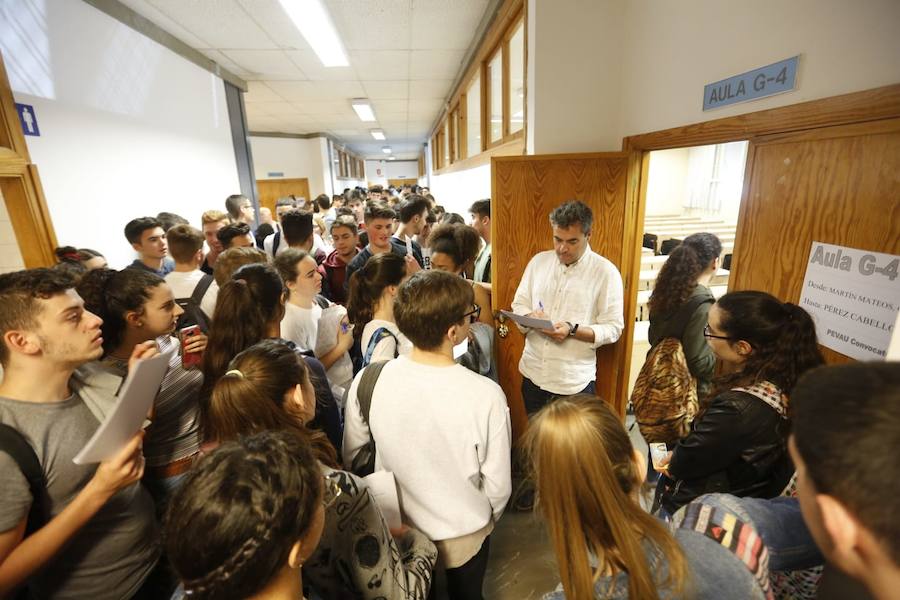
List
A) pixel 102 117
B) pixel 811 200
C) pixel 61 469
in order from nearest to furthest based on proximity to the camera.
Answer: pixel 61 469 → pixel 811 200 → pixel 102 117

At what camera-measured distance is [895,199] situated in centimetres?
120

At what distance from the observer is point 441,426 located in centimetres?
123

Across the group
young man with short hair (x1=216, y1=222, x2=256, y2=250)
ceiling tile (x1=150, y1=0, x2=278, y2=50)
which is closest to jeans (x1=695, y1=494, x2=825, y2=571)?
young man with short hair (x1=216, y1=222, x2=256, y2=250)

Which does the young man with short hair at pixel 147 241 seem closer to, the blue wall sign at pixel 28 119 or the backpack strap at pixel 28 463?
the blue wall sign at pixel 28 119

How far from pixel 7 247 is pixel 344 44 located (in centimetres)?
348

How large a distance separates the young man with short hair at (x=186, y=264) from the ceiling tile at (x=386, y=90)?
452 centimetres

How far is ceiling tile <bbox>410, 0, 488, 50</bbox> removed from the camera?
342 cm

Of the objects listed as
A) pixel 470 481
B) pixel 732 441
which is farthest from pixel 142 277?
pixel 732 441

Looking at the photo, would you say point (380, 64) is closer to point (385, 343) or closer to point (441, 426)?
point (385, 343)

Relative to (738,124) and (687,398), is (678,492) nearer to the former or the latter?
(687,398)

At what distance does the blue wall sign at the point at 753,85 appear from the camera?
1464 millimetres

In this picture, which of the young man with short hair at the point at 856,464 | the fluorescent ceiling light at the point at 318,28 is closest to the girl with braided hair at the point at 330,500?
the young man with short hair at the point at 856,464

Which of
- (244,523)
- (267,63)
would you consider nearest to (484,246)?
(244,523)

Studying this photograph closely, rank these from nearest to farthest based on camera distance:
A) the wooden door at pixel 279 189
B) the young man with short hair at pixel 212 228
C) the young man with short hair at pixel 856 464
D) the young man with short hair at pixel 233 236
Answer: the young man with short hair at pixel 856 464
the young man with short hair at pixel 233 236
the young man with short hair at pixel 212 228
the wooden door at pixel 279 189
